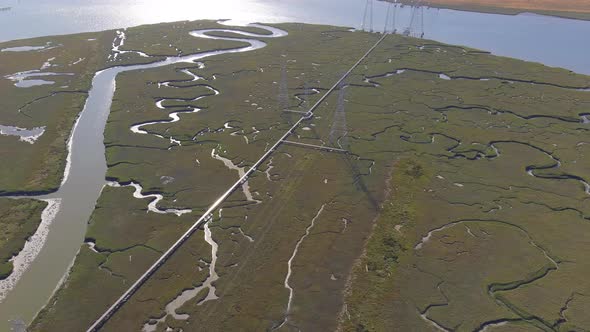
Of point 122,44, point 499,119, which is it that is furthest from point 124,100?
point 499,119

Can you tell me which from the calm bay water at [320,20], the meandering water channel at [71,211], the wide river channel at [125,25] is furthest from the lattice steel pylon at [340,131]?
the calm bay water at [320,20]

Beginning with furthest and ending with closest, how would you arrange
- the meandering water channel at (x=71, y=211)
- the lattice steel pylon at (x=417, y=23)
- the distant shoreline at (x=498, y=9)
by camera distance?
the distant shoreline at (x=498, y=9), the lattice steel pylon at (x=417, y=23), the meandering water channel at (x=71, y=211)

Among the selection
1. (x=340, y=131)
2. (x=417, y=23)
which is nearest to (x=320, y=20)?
(x=417, y=23)

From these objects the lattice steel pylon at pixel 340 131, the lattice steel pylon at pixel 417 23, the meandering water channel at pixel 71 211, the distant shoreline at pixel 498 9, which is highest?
the distant shoreline at pixel 498 9

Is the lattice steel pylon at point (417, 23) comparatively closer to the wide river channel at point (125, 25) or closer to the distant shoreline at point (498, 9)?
the wide river channel at point (125, 25)

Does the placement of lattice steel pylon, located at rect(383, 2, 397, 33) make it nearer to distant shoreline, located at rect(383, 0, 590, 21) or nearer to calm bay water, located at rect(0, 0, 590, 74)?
calm bay water, located at rect(0, 0, 590, 74)

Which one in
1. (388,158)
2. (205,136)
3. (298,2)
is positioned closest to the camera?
(388,158)

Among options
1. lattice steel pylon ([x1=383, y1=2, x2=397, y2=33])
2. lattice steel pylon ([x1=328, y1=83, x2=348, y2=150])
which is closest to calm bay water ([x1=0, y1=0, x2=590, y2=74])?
lattice steel pylon ([x1=383, y1=2, x2=397, y2=33])

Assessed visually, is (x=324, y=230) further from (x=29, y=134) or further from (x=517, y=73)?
(x=517, y=73)
